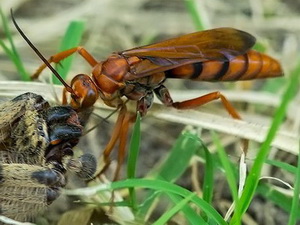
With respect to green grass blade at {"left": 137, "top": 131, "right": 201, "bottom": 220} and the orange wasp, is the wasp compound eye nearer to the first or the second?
the orange wasp

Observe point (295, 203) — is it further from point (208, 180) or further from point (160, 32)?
point (160, 32)

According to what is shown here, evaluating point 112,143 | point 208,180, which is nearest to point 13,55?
point 112,143

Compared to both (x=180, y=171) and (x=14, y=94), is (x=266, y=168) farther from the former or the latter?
(x=14, y=94)

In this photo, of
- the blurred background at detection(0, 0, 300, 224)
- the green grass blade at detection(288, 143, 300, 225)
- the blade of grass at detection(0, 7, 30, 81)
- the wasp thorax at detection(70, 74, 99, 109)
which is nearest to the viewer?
the green grass blade at detection(288, 143, 300, 225)

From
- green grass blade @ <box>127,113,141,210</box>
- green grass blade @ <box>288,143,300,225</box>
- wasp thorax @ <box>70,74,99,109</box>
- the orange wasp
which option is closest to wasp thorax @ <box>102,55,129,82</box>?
the orange wasp

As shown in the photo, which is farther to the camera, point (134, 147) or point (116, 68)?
point (116, 68)

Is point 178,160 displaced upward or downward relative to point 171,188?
downward

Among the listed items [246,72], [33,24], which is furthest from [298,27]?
[33,24]
